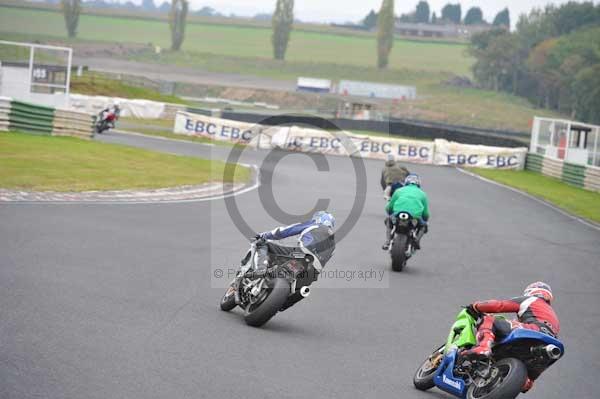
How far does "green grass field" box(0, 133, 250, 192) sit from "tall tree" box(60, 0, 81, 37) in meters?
72.5

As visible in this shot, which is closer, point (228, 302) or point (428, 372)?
point (428, 372)

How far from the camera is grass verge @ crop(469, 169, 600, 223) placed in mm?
29141

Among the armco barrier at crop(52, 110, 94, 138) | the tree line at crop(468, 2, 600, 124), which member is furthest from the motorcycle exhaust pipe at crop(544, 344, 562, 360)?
the tree line at crop(468, 2, 600, 124)

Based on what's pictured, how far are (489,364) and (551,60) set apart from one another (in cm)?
9796

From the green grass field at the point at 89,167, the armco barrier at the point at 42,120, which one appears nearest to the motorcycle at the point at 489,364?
the green grass field at the point at 89,167

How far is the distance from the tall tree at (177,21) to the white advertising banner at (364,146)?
68.7 meters

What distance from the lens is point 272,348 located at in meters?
9.52

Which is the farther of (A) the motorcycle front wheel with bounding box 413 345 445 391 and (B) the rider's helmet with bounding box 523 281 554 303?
(A) the motorcycle front wheel with bounding box 413 345 445 391

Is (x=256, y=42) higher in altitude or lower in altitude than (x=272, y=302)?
higher

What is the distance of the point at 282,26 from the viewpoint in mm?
114438

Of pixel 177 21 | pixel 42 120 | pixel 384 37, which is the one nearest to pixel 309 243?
pixel 42 120

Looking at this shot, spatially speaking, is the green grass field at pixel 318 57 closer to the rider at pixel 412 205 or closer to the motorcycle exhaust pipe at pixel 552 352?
the rider at pixel 412 205

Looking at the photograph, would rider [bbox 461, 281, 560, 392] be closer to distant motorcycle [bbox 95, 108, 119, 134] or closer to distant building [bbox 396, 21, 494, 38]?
distant motorcycle [bbox 95, 108, 119, 134]

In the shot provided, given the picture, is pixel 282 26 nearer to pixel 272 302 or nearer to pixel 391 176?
pixel 391 176
